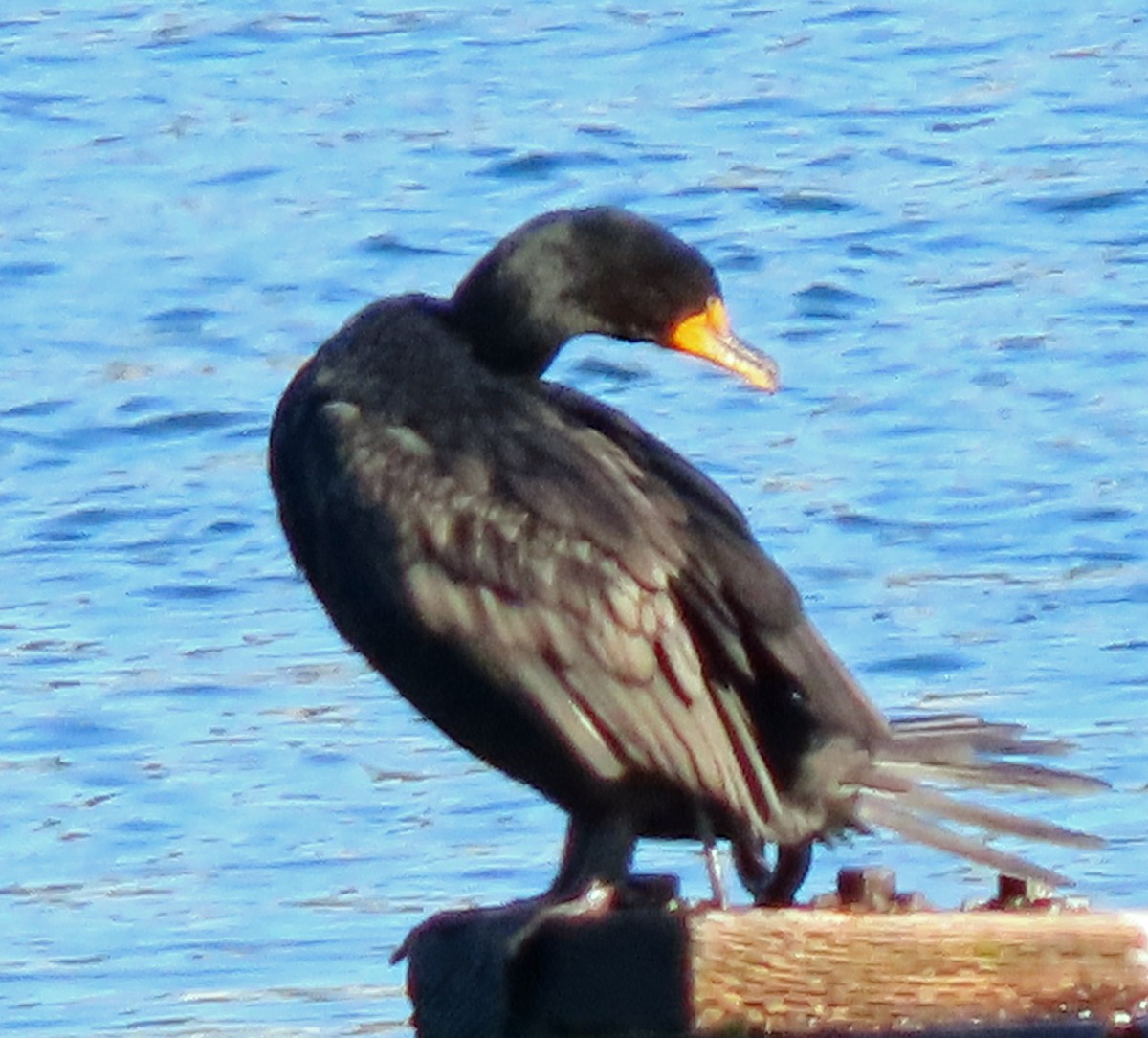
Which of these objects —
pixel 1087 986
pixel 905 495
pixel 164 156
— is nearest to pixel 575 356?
pixel 905 495

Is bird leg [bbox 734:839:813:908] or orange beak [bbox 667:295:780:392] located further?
orange beak [bbox 667:295:780:392]

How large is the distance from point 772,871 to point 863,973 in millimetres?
Answer: 978

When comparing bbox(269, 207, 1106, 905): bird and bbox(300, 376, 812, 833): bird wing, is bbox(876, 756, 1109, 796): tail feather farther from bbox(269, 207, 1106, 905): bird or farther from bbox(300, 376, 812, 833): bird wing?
bbox(300, 376, 812, 833): bird wing

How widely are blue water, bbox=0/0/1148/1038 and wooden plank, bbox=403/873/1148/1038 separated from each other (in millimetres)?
3236

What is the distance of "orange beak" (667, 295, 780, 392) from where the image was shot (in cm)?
549

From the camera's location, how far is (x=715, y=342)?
5.52 metres

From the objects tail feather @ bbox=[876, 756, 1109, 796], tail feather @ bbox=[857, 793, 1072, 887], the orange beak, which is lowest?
tail feather @ bbox=[857, 793, 1072, 887]

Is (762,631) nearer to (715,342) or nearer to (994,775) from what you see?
(994,775)

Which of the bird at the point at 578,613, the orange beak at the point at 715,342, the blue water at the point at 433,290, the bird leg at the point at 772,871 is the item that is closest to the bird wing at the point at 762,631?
the bird at the point at 578,613

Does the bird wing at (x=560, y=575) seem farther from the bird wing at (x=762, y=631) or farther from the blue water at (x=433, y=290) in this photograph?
the blue water at (x=433, y=290)

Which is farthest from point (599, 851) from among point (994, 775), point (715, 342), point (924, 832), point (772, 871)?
point (715, 342)

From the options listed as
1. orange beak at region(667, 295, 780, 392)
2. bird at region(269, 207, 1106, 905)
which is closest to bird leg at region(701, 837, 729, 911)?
bird at region(269, 207, 1106, 905)

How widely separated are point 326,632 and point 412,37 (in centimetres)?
512

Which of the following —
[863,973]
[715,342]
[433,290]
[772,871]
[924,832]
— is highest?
[715,342]
